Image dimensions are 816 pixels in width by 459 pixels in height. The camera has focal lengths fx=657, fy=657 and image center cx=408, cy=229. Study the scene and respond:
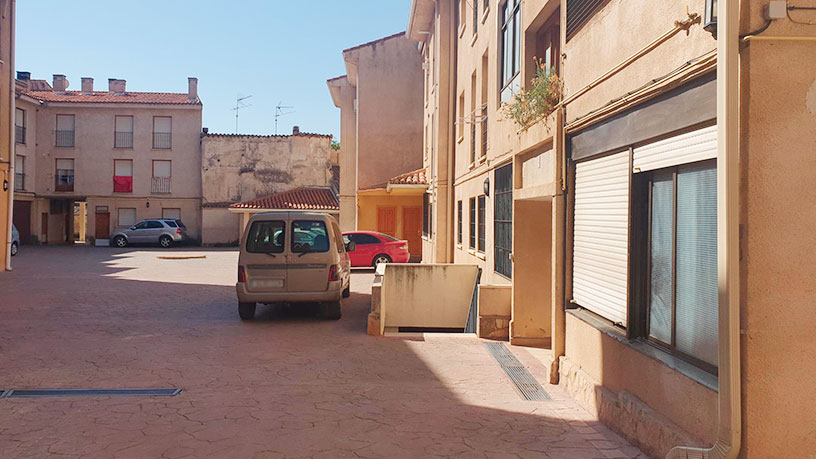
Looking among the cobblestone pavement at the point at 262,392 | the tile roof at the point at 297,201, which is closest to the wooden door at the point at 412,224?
the tile roof at the point at 297,201

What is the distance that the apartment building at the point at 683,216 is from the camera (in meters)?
3.63

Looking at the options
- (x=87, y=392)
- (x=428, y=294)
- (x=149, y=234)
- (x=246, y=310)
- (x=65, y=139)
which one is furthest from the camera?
(x=65, y=139)

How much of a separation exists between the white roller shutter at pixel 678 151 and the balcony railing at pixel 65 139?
1638 inches

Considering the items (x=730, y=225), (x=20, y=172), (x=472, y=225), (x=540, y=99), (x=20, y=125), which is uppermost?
(x=20, y=125)

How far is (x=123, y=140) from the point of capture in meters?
40.7

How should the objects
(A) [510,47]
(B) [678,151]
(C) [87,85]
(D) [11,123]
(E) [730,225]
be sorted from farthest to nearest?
(C) [87,85] → (D) [11,123] → (A) [510,47] → (B) [678,151] → (E) [730,225]

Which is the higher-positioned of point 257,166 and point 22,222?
point 257,166

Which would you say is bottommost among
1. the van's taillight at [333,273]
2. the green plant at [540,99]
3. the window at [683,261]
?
the van's taillight at [333,273]

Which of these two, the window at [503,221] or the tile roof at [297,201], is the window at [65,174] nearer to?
the tile roof at [297,201]

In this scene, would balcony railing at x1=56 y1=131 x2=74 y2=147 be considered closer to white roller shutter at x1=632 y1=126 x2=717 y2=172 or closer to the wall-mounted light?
white roller shutter at x1=632 y1=126 x2=717 y2=172

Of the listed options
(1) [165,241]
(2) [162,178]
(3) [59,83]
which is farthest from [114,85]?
(1) [165,241]

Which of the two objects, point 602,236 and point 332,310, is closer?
point 602,236

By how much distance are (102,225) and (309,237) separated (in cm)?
3364

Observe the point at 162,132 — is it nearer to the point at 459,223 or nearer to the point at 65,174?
the point at 65,174
